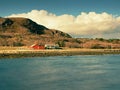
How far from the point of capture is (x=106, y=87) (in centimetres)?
4247

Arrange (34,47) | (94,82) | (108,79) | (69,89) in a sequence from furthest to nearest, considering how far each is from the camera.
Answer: (34,47)
(108,79)
(94,82)
(69,89)

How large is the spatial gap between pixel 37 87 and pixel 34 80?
6931 mm

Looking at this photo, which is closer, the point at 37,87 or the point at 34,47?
the point at 37,87

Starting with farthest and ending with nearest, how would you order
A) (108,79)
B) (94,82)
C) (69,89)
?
1. (108,79)
2. (94,82)
3. (69,89)

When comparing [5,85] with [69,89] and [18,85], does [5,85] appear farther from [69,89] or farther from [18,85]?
[69,89]

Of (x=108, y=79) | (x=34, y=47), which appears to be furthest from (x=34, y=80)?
(x=34, y=47)

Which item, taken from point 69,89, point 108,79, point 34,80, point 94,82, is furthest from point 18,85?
point 108,79

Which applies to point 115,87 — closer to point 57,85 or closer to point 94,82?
point 94,82

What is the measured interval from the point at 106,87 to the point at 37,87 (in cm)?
1047

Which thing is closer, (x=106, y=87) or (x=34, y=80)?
(x=106, y=87)

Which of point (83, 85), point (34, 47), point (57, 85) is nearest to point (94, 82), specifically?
point (83, 85)

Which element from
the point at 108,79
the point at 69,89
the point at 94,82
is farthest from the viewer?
the point at 108,79

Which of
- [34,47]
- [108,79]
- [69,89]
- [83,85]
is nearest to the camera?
[69,89]

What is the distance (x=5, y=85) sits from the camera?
44375mm
